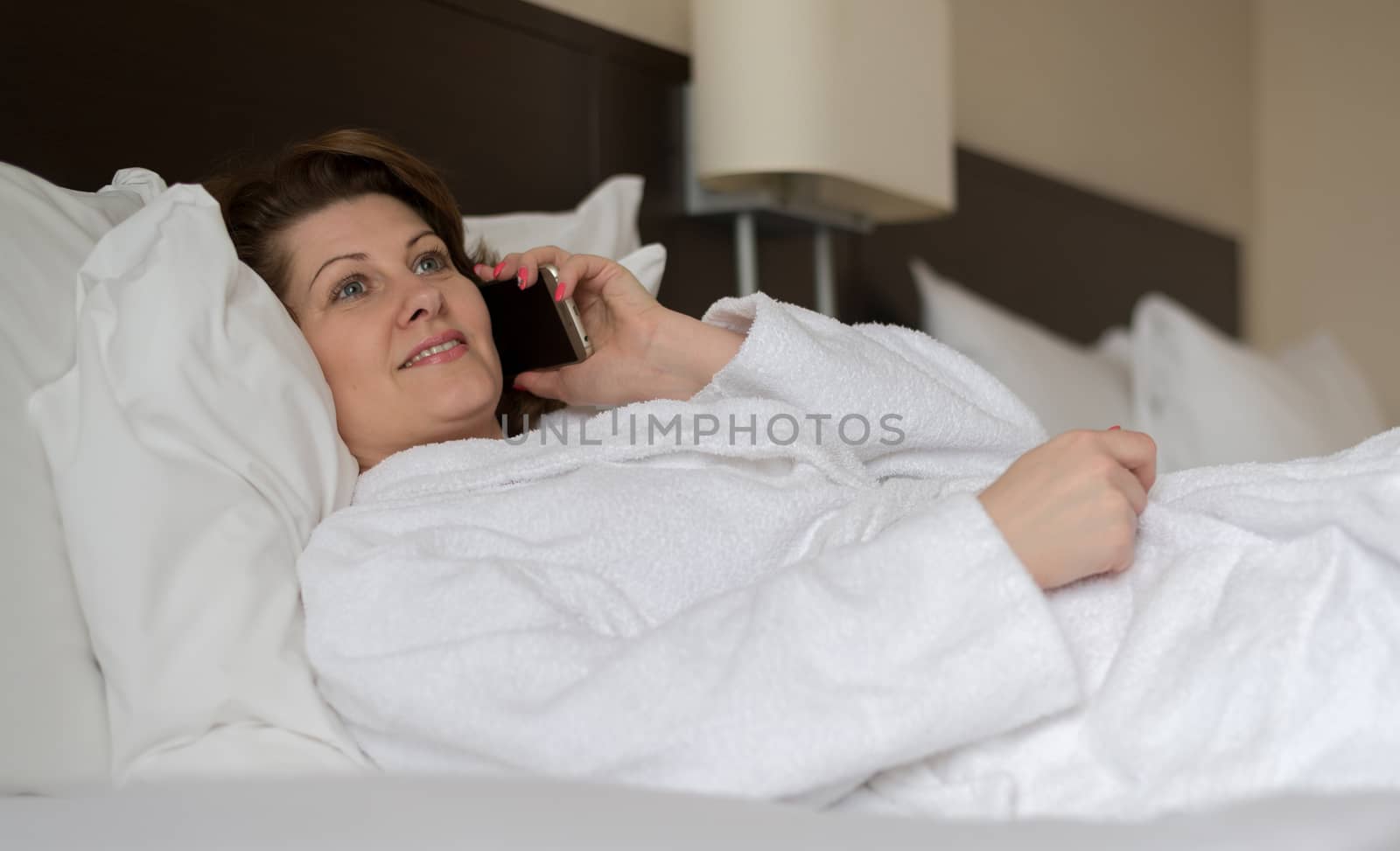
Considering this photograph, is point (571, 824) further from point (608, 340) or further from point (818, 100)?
point (818, 100)

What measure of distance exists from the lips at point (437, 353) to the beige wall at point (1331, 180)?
3.17 m

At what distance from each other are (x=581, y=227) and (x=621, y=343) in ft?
0.89

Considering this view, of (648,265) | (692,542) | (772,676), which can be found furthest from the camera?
(648,265)

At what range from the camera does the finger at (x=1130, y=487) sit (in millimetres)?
897

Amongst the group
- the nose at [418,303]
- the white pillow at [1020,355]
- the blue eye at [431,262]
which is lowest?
the white pillow at [1020,355]

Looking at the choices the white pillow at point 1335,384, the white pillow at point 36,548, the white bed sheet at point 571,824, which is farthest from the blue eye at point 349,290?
the white pillow at point 1335,384

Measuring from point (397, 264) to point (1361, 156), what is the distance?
10.9 ft

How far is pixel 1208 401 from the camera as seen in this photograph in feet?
8.14

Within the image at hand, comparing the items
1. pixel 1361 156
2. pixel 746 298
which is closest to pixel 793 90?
pixel 746 298

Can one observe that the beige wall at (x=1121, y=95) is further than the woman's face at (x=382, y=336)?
Yes

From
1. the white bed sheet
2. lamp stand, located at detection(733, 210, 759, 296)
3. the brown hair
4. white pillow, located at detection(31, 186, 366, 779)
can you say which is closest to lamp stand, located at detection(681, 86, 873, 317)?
lamp stand, located at detection(733, 210, 759, 296)

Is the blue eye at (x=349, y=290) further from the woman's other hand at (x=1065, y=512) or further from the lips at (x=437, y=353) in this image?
the woman's other hand at (x=1065, y=512)

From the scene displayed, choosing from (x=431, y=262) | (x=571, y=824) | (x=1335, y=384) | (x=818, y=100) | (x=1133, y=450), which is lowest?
(x=1335, y=384)

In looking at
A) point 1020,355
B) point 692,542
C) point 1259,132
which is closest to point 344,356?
point 692,542
